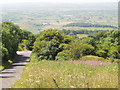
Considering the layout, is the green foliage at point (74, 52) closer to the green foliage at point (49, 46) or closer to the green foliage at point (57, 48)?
the green foliage at point (57, 48)

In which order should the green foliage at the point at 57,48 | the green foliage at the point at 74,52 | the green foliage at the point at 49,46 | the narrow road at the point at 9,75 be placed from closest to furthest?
the narrow road at the point at 9,75 → the green foliage at the point at 74,52 → the green foliage at the point at 57,48 → the green foliage at the point at 49,46

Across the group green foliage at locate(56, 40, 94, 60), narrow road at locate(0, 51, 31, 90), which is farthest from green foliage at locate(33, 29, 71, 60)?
narrow road at locate(0, 51, 31, 90)

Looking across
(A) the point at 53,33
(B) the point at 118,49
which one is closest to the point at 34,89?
(A) the point at 53,33

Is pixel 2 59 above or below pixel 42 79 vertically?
below

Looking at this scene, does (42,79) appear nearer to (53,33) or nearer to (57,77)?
(57,77)

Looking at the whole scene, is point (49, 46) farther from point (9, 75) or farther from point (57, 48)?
point (9, 75)

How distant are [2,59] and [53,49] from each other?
22.9ft

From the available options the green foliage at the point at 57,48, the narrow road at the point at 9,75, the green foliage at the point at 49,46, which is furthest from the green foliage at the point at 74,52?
the narrow road at the point at 9,75

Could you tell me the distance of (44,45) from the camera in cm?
3084

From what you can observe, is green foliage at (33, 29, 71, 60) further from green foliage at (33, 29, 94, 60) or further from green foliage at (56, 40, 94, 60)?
green foliage at (56, 40, 94, 60)

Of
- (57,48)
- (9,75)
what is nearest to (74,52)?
(57,48)

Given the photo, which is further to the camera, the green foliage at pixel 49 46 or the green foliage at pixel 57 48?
the green foliage at pixel 49 46

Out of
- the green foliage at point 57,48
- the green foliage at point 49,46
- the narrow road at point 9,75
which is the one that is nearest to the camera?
the narrow road at point 9,75

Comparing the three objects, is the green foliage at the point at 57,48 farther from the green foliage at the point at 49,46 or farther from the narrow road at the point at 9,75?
the narrow road at the point at 9,75
